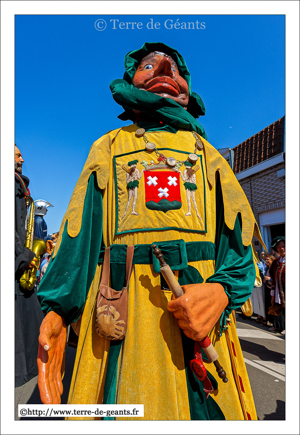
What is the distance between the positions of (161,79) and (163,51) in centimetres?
28

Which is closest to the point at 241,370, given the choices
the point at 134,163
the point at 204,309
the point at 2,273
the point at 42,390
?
the point at 204,309

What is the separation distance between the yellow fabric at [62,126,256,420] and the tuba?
1821 millimetres

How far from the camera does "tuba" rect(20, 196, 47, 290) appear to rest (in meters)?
2.85

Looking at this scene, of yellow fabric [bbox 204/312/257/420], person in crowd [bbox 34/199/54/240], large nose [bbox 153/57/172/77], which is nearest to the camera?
yellow fabric [bbox 204/312/257/420]

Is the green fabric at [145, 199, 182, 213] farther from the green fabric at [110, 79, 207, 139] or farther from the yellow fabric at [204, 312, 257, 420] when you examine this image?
the yellow fabric at [204, 312, 257, 420]

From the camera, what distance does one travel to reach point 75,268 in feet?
4.07

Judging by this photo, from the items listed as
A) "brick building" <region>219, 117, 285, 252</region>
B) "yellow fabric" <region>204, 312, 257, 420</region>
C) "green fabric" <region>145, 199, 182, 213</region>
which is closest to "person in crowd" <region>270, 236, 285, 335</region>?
"brick building" <region>219, 117, 285, 252</region>

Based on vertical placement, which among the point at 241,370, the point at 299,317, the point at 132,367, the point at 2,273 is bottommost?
the point at 241,370

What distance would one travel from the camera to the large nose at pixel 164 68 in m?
1.55

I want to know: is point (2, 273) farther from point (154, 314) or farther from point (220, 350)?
point (220, 350)

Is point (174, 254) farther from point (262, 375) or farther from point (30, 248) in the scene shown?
point (262, 375)

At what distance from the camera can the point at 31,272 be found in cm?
288

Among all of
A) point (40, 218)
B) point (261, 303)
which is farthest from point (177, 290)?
point (261, 303)

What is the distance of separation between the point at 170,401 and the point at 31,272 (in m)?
2.20
